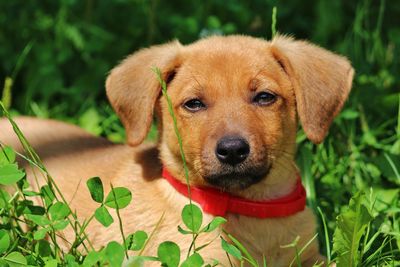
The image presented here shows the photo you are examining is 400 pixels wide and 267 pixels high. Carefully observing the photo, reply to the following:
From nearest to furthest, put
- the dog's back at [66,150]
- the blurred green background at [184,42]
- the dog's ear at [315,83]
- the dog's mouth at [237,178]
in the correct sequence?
the dog's mouth at [237,178]
the dog's ear at [315,83]
the dog's back at [66,150]
the blurred green background at [184,42]

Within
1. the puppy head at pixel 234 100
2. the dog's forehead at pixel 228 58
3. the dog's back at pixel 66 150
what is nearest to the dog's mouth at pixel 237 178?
the puppy head at pixel 234 100

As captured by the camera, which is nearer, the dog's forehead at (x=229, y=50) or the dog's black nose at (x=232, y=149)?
the dog's black nose at (x=232, y=149)

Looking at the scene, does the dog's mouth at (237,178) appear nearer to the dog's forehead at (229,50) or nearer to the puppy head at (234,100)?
the puppy head at (234,100)

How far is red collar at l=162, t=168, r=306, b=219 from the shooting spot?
13.0ft

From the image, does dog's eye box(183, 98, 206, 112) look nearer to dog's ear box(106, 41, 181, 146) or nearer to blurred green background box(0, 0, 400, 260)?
dog's ear box(106, 41, 181, 146)

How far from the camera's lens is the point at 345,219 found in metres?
3.32

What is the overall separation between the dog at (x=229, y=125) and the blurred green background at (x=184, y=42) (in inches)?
34.2

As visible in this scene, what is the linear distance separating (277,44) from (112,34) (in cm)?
275

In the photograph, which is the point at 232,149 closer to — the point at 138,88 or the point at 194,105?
the point at 194,105

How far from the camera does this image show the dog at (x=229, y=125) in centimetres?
375

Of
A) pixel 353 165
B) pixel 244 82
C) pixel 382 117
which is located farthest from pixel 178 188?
pixel 382 117

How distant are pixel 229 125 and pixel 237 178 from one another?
0.85 ft

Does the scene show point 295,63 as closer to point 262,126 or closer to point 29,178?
point 262,126

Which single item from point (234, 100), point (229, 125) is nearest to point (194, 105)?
point (234, 100)
